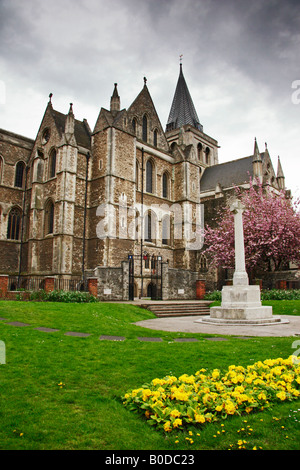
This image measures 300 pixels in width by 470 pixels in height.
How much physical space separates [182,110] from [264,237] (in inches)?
1387

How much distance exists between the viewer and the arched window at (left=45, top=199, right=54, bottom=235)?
1107 inches

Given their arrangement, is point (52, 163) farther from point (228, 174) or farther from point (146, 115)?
point (228, 174)

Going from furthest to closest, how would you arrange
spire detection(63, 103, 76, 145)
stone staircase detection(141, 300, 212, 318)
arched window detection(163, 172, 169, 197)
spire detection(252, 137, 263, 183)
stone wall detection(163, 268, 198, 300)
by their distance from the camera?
spire detection(252, 137, 263, 183) < arched window detection(163, 172, 169, 197) < spire detection(63, 103, 76, 145) < stone wall detection(163, 268, 198, 300) < stone staircase detection(141, 300, 212, 318)

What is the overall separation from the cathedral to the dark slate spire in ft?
74.9

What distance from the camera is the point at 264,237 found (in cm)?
2897

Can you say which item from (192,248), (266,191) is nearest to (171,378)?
(192,248)

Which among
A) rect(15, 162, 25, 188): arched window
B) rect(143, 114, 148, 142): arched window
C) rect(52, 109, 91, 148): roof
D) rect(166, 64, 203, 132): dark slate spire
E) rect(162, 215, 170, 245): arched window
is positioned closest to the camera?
rect(52, 109, 91, 148): roof

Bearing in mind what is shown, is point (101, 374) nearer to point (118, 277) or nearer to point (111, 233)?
point (118, 277)

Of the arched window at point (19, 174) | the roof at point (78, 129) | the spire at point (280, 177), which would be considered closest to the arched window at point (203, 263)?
the roof at point (78, 129)

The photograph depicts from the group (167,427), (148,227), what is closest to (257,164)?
(148,227)

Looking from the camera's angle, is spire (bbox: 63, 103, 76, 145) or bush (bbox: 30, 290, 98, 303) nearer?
bush (bbox: 30, 290, 98, 303)

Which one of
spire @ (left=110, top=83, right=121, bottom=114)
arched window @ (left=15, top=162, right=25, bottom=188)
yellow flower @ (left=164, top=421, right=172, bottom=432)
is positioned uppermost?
spire @ (left=110, top=83, right=121, bottom=114)

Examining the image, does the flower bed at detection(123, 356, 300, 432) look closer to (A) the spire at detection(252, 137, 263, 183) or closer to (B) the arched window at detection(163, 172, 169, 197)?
(B) the arched window at detection(163, 172, 169, 197)

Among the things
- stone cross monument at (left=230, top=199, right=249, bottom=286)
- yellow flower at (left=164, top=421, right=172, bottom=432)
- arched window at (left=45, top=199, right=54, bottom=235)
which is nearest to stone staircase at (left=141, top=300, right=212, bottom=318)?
stone cross monument at (left=230, top=199, right=249, bottom=286)
